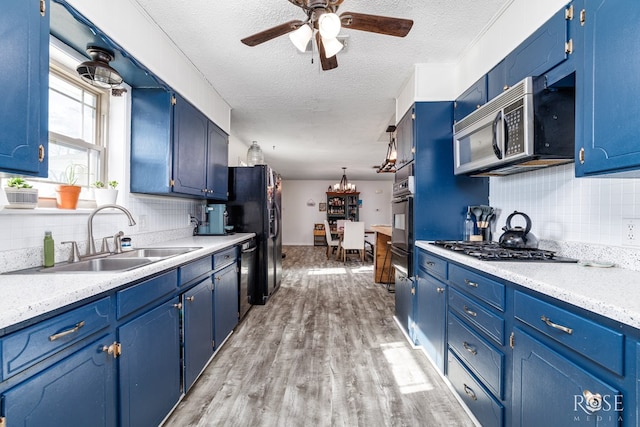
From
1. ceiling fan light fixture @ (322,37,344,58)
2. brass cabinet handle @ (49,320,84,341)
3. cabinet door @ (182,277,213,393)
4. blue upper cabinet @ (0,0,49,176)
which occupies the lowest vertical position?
cabinet door @ (182,277,213,393)

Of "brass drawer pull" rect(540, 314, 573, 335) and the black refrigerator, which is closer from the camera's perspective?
"brass drawer pull" rect(540, 314, 573, 335)

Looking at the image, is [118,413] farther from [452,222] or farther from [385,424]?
[452,222]

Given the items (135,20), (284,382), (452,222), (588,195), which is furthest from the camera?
(452,222)

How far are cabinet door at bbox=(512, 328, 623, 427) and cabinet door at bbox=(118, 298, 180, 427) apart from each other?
1.63 m

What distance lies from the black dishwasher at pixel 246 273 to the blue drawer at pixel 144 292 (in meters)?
1.43

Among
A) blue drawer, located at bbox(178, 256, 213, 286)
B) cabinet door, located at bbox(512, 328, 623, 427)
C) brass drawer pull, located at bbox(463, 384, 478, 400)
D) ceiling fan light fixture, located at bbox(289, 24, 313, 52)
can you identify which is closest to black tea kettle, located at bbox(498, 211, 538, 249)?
cabinet door, located at bbox(512, 328, 623, 427)

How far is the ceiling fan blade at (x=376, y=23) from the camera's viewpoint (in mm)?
1517

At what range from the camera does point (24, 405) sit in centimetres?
84

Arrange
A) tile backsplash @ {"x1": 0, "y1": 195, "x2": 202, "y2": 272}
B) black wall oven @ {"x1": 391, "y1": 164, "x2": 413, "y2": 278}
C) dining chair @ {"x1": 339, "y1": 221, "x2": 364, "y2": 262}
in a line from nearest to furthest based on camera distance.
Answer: tile backsplash @ {"x1": 0, "y1": 195, "x2": 202, "y2": 272} < black wall oven @ {"x1": 391, "y1": 164, "x2": 413, "y2": 278} < dining chair @ {"x1": 339, "y1": 221, "x2": 364, "y2": 262}

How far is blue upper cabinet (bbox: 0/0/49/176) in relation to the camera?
1.04 metres

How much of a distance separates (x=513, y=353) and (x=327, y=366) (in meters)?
1.36

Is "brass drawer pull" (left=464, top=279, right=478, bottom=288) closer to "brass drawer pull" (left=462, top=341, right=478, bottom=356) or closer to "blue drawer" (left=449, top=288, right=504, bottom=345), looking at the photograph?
"blue drawer" (left=449, top=288, right=504, bottom=345)

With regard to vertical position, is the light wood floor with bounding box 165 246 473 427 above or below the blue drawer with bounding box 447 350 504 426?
below

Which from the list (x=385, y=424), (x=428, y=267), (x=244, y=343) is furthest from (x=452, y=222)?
(x=244, y=343)
